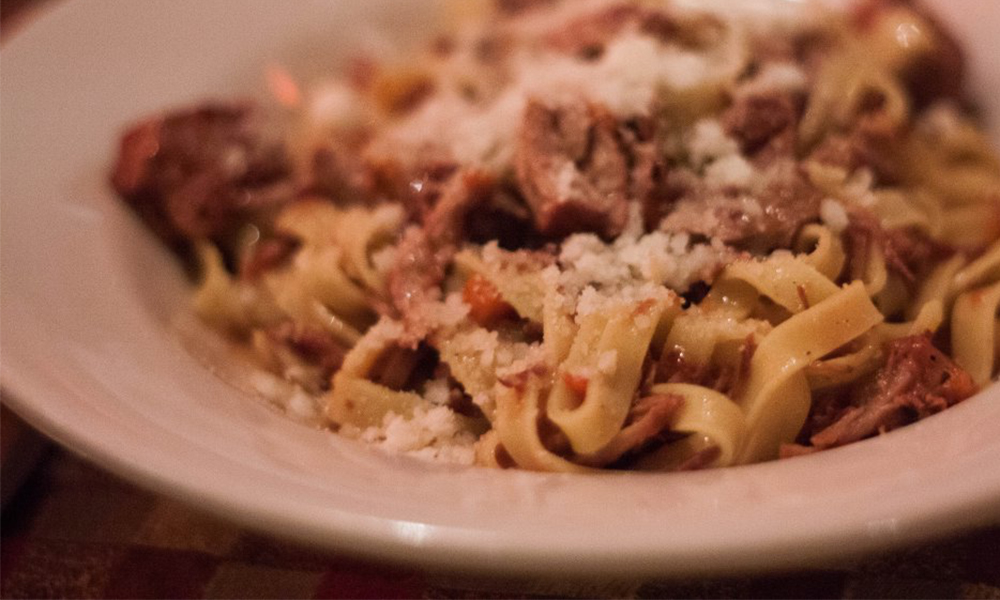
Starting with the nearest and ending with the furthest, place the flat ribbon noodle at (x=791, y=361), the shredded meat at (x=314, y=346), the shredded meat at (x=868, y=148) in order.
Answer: the flat ribbon noodle at (x=791, y=361)
the shredded meat at (x=314, y=346)
the shredded meat at (x=868, y=148)

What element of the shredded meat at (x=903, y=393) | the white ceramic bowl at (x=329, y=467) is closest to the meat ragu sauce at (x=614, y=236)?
the shredded meat at (x=903, y=393)

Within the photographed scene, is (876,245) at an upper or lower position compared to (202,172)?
lower

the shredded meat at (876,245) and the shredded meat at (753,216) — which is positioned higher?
the shredded meat at (753,216)

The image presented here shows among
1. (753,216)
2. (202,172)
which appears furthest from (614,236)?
(202,172)

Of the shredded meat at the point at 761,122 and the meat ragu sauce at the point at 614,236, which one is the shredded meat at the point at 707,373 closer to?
the meat ragu sauce at the point at 614,236

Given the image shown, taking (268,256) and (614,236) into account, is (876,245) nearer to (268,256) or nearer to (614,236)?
(614,236)

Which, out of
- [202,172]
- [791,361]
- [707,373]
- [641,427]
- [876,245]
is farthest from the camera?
[202,172]

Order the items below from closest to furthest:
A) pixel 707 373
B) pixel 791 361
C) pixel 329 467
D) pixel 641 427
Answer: pixel 329 467
pixel 641 427
pixel 791 361
pixel 707 373

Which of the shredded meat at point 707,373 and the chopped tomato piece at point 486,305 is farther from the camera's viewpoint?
the chopped tomato piece at point 486,305

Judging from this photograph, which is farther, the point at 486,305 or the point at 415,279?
the point at 415,279
